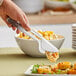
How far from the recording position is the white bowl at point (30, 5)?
140 inches

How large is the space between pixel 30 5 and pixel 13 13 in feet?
5.68

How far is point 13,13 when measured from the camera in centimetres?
184

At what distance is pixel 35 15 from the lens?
3514 millimetres

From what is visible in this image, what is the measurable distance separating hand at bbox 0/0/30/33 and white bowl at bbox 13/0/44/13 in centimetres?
161

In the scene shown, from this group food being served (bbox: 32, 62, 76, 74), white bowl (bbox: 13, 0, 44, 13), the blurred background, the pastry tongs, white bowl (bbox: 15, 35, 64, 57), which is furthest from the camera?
white bowl (bbox: 13, 0, 44, 13)

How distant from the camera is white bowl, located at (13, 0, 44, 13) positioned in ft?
11.6

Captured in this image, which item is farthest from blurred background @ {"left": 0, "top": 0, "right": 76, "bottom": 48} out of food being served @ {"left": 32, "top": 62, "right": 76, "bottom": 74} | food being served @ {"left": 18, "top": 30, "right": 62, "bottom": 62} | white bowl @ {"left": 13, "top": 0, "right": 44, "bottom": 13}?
food being served @ {"left": 32, "top": 62, "right": 76, "bottom": 74}

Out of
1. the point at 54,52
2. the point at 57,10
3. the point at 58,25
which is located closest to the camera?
the point at 54,52

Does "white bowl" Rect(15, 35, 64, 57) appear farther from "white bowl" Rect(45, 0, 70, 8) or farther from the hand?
"white bowl" Rect(45, 0, 70, 8)

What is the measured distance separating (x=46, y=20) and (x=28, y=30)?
1.68 meters

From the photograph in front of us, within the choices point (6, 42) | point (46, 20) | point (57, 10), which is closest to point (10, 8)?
point (6, 42)

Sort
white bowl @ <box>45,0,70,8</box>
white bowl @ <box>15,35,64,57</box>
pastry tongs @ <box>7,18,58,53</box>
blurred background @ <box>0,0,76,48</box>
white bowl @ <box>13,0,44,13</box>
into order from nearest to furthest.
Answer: pastry tongs @ <box>7,18,58,53</box> < white bowl @ <box>15,35,64,57</box> < blurred background @ <box>0,0,76,48</box> < white bowl @ <box>13,0,44,13</box> < white bowl @ <box>45,0,70,8</box>

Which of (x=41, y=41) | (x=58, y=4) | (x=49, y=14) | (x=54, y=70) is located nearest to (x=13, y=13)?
(x=41, y=41)

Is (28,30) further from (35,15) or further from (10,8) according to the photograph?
(35,15)
